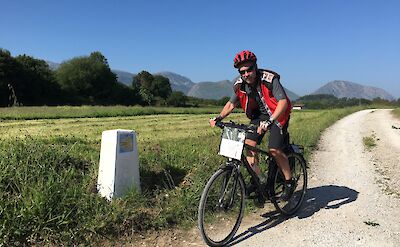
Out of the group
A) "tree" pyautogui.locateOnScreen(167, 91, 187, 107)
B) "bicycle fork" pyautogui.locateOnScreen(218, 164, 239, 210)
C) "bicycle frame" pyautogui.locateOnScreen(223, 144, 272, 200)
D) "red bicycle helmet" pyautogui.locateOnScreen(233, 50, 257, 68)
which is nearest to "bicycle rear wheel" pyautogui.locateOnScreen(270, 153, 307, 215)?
"bicycle frame" pyautogui.locateOnScreen(223, 144, 272, 200)

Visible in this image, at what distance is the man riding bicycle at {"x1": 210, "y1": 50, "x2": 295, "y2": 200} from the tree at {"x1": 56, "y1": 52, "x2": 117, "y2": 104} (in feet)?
263

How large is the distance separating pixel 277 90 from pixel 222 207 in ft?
5.47

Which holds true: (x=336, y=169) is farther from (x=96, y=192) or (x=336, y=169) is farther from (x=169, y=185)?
(x=96, y=192)

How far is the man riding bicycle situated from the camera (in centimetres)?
499

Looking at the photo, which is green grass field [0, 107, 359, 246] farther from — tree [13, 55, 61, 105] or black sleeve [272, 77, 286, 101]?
tree [13, 55, 61, 105]

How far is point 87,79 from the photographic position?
88.2m

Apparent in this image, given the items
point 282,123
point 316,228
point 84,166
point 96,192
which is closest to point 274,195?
point 316,228

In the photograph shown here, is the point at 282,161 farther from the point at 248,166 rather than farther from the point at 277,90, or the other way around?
the point at 277,90

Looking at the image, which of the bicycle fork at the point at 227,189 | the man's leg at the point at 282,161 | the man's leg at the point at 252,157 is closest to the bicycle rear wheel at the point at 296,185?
the man's leg at the point at 282,161

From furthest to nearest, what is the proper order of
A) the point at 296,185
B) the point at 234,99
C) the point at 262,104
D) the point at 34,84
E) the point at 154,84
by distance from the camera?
the point at 154,84
the point at 34,84
the point at 296,185
the point at 234,99
the point at 262,104

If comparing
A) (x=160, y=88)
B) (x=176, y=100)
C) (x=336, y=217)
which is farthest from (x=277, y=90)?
(x=160, y=88)

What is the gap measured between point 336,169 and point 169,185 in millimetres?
4713

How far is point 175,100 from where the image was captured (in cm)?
8100

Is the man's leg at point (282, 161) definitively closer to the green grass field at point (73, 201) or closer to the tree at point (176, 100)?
the green grass field at point (73, 201)
